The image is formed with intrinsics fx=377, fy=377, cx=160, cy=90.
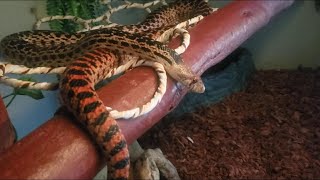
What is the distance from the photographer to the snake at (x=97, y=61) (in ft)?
2.02

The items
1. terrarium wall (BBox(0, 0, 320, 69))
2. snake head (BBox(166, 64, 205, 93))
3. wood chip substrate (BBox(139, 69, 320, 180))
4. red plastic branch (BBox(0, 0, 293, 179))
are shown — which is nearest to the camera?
red plastic branch (BBox(0, 0, 293, 179))

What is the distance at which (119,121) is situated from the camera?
2.17 feet

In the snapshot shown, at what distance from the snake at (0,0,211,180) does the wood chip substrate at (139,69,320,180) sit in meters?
0.49

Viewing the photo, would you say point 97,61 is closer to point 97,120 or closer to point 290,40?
point 97,120

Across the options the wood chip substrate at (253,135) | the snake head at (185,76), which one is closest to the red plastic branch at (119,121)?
the snake head at (185,76)

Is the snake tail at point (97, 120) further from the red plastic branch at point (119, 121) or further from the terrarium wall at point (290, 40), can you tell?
the terrarium wall at point (290, 40)

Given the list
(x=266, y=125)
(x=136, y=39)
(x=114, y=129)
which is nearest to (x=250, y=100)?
(x=266, y=125)

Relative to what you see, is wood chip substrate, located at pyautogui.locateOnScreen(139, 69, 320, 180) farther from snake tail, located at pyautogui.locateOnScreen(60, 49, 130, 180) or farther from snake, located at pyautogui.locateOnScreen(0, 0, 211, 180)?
snake tail, located at pyautogui.locateOnScreen(60, 49, 130, 180)

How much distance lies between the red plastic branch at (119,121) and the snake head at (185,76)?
2 centimetres

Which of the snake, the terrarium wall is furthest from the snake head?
the terrarium wall

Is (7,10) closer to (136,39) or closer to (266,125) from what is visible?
(136,39)

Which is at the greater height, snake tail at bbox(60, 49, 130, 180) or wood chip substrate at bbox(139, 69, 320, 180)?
snake tail at bbox(60, 49, 130, 180)

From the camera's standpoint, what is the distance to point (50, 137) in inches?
22.8

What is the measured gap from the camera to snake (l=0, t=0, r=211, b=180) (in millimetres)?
615
